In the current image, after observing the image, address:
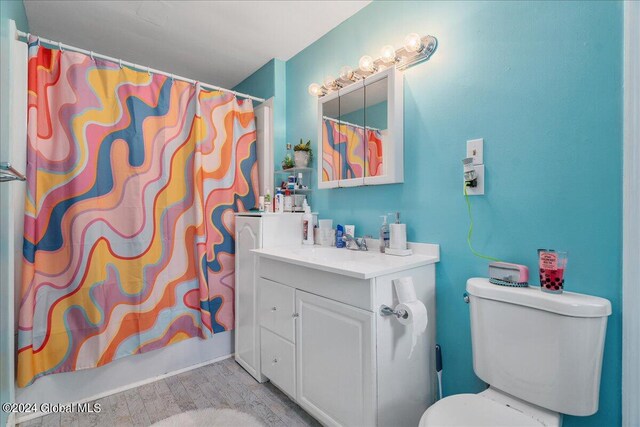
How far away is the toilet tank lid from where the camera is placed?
2.99 ft

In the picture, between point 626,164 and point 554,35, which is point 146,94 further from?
point 626,164

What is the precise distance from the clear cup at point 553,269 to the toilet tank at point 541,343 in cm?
3

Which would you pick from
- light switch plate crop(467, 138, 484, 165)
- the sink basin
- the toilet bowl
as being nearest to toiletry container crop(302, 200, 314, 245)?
the sink basin

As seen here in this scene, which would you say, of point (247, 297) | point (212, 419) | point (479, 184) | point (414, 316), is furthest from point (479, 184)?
point (212, 419)

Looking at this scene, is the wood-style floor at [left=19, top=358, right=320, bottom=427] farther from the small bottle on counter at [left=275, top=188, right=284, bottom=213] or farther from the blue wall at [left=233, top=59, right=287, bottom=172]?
the blue wall at [left=233, top=59, right=287, bottom=172]

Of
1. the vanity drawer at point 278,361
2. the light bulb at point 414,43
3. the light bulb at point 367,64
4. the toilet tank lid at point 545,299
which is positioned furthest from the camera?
the light bulb at point 367,64

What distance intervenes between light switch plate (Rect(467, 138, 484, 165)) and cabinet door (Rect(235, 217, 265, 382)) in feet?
4.05

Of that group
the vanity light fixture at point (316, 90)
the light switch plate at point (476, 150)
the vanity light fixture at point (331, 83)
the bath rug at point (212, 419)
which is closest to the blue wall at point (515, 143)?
the light switch plate at point (476, 150)

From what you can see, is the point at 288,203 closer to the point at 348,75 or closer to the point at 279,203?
the point at 279,203

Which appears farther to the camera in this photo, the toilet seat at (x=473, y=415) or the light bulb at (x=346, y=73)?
the light bulb at (x=346, y=73)

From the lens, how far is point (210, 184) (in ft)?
6.93

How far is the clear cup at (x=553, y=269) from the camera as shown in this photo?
3.35 ft

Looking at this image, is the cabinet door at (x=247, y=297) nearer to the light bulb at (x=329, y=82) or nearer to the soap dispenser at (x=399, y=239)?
the soap dispenser at (x=399, y=239)

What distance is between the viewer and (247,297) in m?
1.98
